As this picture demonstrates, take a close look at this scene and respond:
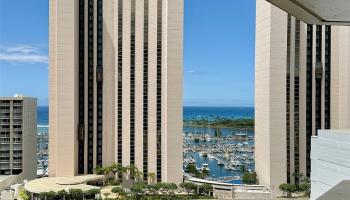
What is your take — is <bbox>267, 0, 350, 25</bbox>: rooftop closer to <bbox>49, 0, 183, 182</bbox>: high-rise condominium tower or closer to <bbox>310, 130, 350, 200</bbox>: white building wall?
<bbox>310, 130, 350, 200</bbox>: white building wall

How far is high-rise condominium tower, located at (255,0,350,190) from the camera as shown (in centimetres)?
2567

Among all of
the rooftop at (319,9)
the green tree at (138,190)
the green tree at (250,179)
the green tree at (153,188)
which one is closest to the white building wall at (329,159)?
the green tree at (153,188)

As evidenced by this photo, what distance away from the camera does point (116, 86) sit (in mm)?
26703

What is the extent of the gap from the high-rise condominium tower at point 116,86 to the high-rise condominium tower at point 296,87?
5496 millimetres

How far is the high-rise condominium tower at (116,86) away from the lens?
1007 inches

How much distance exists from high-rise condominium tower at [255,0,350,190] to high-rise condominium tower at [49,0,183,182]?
18.0 ft

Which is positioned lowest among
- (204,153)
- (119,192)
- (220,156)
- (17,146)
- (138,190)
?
(220,156)

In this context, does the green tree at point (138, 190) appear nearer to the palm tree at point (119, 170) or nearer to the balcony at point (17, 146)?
the palm tree at point (119, 170)

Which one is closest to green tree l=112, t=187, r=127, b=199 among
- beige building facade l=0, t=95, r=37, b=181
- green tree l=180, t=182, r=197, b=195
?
green tree l=180, t=182, r=197, b=195

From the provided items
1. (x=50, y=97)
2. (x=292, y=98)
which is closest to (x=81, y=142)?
(x=50, y=97)

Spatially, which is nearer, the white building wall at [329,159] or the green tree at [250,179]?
the white building wall at [329,159]

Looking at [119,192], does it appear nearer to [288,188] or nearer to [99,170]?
[99,170]

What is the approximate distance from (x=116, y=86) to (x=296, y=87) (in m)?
11.5

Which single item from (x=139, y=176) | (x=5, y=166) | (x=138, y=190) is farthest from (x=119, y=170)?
(x=5, y=166)
